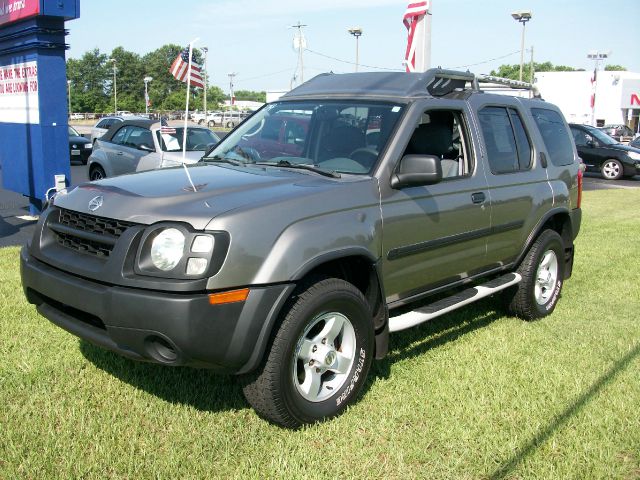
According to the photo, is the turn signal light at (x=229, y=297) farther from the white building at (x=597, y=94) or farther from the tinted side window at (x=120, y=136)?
the white building at (x=597, y=94)

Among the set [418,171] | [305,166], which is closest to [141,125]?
[305,166]

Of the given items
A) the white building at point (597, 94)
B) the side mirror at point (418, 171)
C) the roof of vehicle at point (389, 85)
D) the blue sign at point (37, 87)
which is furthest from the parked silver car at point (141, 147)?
the white building at point (597, 94)

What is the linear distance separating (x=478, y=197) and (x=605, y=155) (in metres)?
18.8

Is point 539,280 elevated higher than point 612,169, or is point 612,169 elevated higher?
point 612,169

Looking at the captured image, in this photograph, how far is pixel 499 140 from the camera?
5.40m

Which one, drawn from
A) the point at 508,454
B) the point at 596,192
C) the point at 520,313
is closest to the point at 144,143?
the point at 520,313

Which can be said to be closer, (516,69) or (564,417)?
(564,417)

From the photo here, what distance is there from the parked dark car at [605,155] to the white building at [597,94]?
129ft

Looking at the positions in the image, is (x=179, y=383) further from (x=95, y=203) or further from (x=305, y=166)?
(x=305, y=166)

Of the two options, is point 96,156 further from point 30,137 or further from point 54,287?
point 54,287

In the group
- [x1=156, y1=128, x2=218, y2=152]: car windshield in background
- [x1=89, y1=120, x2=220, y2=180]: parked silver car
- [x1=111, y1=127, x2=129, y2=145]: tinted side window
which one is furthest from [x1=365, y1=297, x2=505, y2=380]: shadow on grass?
[x1=111, y1=127, x2=129, y2=145]: tinted side window

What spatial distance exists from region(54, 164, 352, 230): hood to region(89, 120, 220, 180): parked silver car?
796 cm

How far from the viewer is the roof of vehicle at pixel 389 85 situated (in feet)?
15.4

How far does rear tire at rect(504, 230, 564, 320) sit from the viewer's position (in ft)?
18.7
